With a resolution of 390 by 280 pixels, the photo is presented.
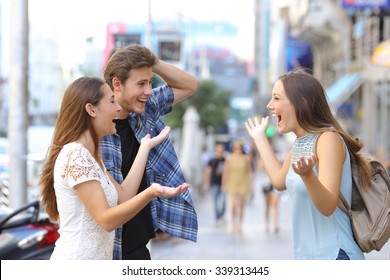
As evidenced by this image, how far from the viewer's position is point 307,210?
315cm

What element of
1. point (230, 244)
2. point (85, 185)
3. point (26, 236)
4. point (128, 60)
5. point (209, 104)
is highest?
point (128, 60)

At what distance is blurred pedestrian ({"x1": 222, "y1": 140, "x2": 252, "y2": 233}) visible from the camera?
1423 cm

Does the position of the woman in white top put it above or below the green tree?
above

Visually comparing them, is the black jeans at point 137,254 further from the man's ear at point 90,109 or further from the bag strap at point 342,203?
the bag strap at point 342,203

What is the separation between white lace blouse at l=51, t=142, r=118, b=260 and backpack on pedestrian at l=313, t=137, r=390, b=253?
911 millimetres

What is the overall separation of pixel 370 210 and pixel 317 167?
277mm

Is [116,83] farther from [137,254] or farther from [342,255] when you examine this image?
[342,255]

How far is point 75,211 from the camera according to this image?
2910 mm

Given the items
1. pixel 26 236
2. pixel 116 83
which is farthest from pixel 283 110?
pixel 26 236

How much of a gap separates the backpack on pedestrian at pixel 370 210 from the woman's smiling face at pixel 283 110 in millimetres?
280

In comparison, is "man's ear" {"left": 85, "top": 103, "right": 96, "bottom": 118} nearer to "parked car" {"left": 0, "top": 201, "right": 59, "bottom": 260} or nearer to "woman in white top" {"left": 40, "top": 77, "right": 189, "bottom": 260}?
"woman in white top" {"left": 40, "top": 77, "right": 189, "bottom": 260}

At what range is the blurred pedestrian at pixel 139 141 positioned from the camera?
343cm

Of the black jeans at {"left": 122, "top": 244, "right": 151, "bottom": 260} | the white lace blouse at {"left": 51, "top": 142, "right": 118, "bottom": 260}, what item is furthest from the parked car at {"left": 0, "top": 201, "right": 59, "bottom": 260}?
the white lace blouse at {"left": 51, "top": 142, "right": 118, "bottom": 260}
